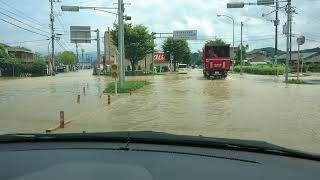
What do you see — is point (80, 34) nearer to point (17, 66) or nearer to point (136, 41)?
point (136, 41)

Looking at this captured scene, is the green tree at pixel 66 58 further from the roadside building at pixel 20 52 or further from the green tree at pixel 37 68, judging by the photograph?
the green tree at pixel 37 68

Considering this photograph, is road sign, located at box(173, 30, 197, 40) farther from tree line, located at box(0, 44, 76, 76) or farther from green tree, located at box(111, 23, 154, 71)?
tree line, located at box(0, 44, 76, 76)

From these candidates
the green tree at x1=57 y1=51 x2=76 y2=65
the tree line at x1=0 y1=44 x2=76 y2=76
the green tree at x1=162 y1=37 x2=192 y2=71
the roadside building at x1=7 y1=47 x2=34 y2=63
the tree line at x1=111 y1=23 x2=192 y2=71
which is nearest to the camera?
the tree line at x1=111 y1=23 x2=192 y2=71

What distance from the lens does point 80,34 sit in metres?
76.4

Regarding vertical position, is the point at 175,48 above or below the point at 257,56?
above

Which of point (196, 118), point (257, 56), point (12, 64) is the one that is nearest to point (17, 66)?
point (12, 64)

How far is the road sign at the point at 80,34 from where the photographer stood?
75688 millimetres

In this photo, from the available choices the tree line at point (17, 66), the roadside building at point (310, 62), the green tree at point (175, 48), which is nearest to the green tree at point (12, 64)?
the tree line at point (17, 66)

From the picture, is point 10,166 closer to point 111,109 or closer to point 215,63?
point 111,109

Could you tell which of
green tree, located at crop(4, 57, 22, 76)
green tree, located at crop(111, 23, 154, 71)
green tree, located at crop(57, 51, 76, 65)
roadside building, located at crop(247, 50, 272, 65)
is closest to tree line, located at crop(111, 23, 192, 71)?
green tree, located at crop(111, 23, 154, 71)

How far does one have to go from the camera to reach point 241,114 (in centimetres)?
1823

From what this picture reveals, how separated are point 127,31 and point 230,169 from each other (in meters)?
69.9

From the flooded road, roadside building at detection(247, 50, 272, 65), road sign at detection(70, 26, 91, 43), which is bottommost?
the flooded road

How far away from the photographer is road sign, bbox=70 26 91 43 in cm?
7569
